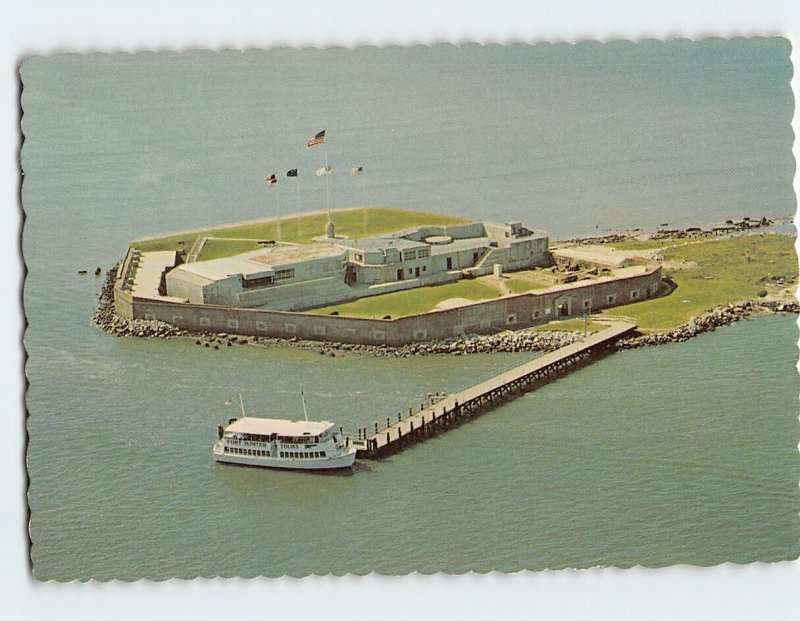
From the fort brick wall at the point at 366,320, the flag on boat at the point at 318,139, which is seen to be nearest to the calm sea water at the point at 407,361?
the flag on boat at the point at 318,139

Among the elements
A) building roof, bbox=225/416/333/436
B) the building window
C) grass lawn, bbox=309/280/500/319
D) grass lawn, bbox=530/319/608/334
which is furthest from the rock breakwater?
grass lawn, bbox=530/319/608/334

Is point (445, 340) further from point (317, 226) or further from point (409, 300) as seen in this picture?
point (317, 226)

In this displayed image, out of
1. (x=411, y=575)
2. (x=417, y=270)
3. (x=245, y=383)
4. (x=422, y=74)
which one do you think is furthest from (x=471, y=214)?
(x=411, y=575)

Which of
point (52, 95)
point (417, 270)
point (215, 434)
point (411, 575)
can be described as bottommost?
point (411, 575)

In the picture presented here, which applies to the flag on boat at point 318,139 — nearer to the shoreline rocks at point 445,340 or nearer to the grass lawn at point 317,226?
the grass lawn at point 317,226

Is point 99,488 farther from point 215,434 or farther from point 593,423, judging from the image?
point 593,423

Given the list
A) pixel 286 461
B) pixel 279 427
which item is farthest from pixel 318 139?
pixel 286 461

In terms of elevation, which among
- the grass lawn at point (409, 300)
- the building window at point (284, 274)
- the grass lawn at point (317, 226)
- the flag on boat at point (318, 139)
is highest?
the flag on boat at point (318, 139)
